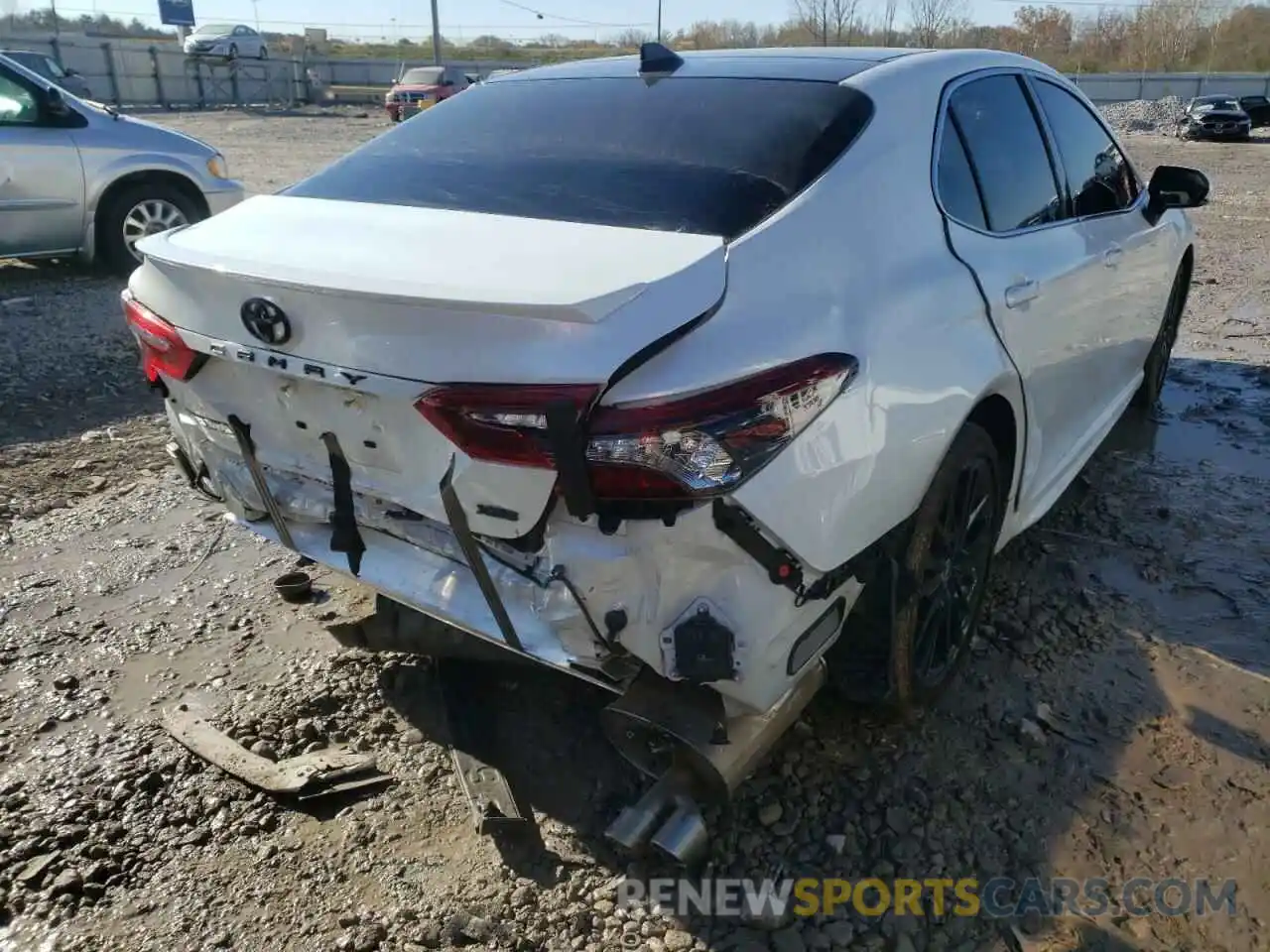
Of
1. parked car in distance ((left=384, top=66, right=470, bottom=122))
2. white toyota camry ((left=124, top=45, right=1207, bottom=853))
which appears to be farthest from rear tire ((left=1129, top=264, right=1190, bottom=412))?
parked car in distance ((left=384, top=66, right=470, bottom=122))

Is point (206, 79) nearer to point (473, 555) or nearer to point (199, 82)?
point (199, 82)

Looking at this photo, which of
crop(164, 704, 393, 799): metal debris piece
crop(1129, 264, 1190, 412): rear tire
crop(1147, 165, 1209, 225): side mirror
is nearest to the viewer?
crop(164, 704, 393, 799): metal debris piece

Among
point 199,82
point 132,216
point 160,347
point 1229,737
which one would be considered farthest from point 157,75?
point 1229,737

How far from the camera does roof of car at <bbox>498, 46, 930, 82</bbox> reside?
2791mm

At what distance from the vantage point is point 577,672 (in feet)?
7.17

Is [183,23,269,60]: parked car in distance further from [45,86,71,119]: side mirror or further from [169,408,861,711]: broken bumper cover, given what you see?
[169,408,861,711]: broken bumper cover

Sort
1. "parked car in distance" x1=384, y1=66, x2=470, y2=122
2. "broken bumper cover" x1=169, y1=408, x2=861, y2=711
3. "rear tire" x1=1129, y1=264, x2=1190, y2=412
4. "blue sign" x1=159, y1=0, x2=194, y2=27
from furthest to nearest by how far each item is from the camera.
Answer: "blue sign" x1=159, y1=0, x2=194, y2=27 → "parked car in distance" x1=384, y1=66, x2=470, y2=122 → "rear tire" x1=1129, y1=264, x2=1190, y2=412 → "broken bumper cover" x1=169, y1=408, x2=861, y2=711

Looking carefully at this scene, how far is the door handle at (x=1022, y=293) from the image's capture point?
8.98ft

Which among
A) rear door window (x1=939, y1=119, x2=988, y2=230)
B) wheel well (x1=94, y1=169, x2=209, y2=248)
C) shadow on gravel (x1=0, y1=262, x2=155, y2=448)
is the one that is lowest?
shadow on gravel (x1=0, y1=262, x2=155, y2=448)

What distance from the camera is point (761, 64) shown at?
9.59 ft

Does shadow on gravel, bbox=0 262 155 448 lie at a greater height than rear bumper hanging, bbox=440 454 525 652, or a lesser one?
lesser

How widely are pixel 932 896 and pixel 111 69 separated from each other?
4237cm

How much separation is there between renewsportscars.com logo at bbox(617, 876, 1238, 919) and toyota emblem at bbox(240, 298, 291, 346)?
1.46 m

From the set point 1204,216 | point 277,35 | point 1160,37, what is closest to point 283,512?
point 1204,216
